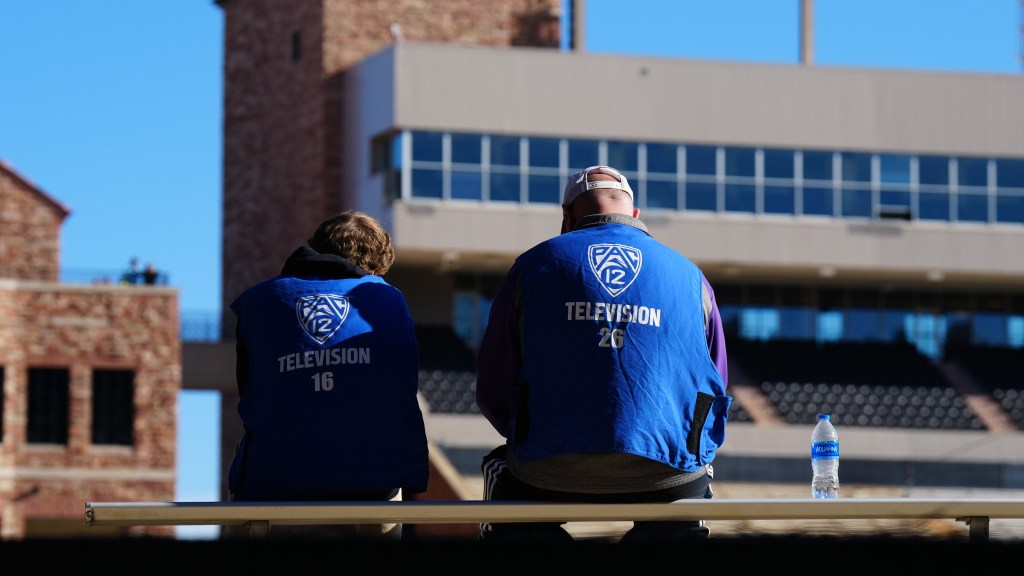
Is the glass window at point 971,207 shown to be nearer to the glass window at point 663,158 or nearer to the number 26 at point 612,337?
the glass window at point 663,158

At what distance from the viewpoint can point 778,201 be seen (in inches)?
1783

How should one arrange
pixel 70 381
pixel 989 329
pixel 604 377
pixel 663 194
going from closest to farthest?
pixel 604 377 → pixel 70 381 → pixel 663 194 → pixel 989 329

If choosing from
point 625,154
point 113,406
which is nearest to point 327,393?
point 625,154

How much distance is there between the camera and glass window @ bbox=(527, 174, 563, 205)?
144 feet

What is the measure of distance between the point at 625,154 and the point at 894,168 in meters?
6.68

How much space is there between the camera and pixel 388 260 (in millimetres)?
6254

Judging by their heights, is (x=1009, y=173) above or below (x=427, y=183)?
above

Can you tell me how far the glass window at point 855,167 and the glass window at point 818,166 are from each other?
1.15ft

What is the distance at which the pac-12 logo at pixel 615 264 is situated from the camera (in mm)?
5395

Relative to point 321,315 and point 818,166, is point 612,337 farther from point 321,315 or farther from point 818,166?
point 818,166

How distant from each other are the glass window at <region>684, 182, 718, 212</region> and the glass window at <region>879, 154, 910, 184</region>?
425cm

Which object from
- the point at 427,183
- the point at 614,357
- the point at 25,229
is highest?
the point at 427,183

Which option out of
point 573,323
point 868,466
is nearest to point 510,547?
point 573,323

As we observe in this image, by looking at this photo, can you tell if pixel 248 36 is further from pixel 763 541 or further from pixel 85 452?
pixel 763 541
